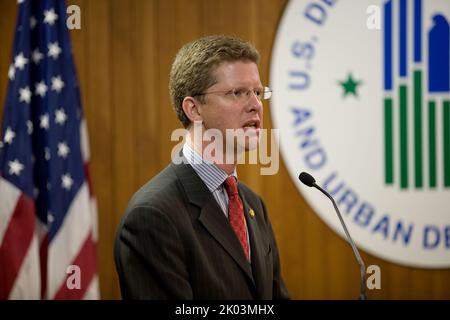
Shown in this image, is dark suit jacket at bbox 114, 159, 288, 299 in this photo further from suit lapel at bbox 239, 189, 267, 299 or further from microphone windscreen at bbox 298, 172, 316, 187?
microphone windscreen at bbox 298, 172, 316, 187

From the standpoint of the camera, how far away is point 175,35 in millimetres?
3088

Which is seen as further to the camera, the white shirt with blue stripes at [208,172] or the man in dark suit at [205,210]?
the white shirt with blue stripes at [208,172]

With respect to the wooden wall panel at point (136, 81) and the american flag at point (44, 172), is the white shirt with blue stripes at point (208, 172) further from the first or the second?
the wooden wall panel at point (136, 81)

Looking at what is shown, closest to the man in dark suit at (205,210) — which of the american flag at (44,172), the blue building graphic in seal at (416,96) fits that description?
the american flag at (44,172)

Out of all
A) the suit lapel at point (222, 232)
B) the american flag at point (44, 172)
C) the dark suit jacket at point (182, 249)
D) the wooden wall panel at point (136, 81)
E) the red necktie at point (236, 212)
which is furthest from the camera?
the wooden wall panel at point (136, 81)

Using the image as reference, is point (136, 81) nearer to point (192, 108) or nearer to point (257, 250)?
point (192, 108)

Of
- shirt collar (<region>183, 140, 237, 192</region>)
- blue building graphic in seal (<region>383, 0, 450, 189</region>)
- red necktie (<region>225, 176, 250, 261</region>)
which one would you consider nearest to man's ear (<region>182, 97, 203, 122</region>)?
shirt collar (<region>183, 140, 237, 192</region>)

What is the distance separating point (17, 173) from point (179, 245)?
1.52 meters

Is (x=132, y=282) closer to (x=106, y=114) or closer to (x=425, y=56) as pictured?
(x=106, y=114)

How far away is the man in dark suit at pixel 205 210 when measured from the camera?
1.49 metres

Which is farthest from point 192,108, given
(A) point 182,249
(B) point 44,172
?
(B) point 44,172

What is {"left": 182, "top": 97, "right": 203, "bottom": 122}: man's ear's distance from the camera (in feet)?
5.75

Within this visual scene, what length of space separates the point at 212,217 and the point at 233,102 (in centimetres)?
38

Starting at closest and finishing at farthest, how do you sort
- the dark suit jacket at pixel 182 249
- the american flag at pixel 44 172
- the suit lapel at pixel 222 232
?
1. the dark suit jacket at pixel 182 249
2. the suit lapel at pixel 222 232
3. the american flag at pixel 44 172
